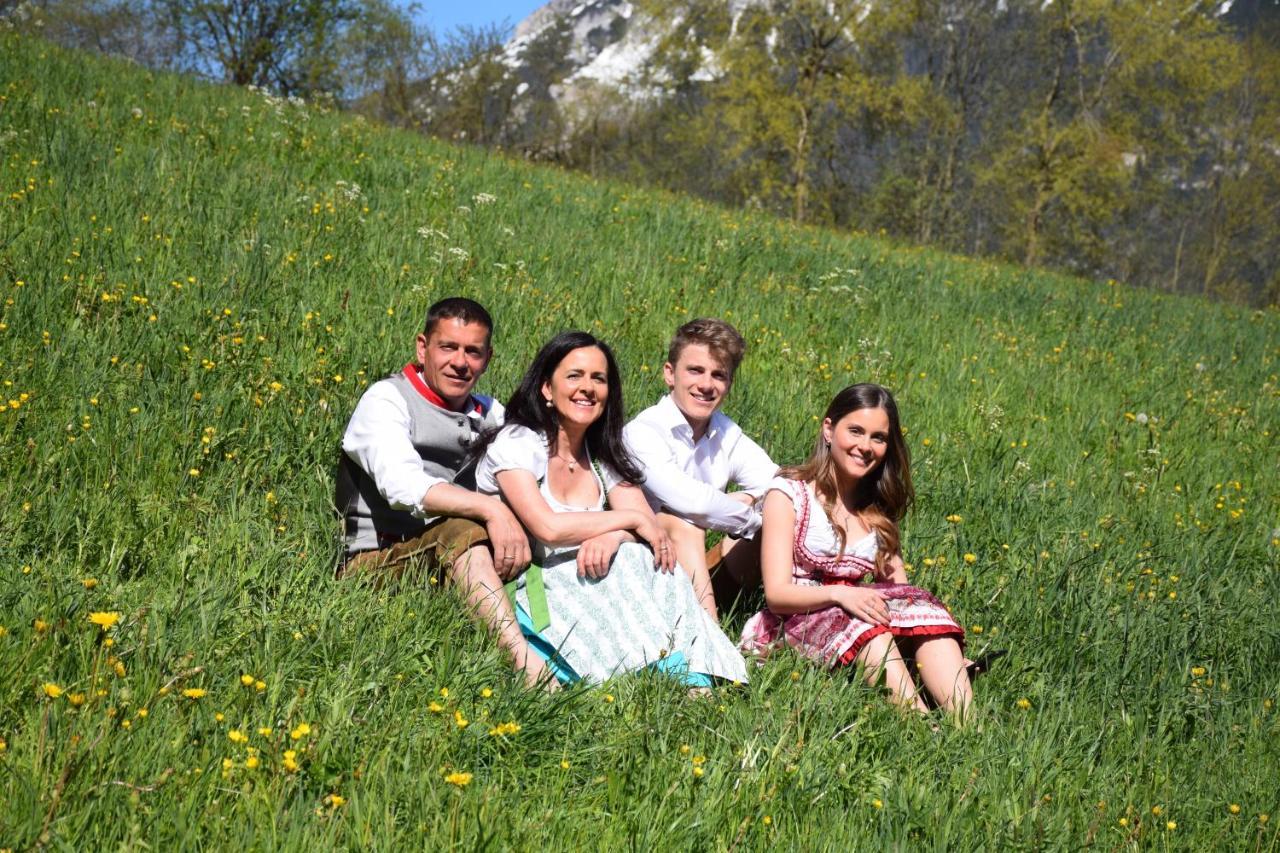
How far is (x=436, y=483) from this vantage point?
3594 mm

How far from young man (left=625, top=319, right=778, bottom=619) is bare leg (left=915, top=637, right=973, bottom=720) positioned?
30.8 inches

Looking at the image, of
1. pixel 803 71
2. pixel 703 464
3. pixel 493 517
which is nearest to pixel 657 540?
pixel 493 517

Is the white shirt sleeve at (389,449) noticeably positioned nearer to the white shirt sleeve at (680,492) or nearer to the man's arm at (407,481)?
the man's arm at (407,481)

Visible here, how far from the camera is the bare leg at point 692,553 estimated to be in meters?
3.98

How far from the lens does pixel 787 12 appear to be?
83.0ft

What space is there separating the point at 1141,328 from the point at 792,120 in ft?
54.9

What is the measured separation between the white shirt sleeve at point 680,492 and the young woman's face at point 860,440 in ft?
1.41

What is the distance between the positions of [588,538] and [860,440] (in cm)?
115

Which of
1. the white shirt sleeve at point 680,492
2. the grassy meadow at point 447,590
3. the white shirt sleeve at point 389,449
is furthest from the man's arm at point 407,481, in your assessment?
the white shirt sleeve at point 680,492

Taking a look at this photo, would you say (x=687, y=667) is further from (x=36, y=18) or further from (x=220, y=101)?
(x=36, y=18)

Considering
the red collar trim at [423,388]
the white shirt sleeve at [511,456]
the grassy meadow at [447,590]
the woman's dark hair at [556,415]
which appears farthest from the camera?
the red collar trim at [423,388]

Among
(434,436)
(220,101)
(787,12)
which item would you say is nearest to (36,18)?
(220,101)

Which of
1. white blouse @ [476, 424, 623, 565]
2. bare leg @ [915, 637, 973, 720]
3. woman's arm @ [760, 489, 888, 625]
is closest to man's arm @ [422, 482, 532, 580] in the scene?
white blouse @ [476, 424, 623, 565]

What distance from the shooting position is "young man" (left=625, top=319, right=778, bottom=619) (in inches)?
159
